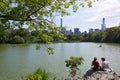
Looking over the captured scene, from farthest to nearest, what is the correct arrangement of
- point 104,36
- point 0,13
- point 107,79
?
point 104,36, point 107,79, point 0,13

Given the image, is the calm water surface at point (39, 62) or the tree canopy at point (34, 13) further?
the calm water surface at point (39, 62)

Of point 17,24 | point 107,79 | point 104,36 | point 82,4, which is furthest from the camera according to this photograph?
point 104,36

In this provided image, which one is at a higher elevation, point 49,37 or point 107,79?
point 49,37

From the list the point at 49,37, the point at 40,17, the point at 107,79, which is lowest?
the point at 107,79

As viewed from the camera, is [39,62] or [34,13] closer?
[34,13]

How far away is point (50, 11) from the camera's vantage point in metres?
11.1

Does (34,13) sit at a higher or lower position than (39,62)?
higher

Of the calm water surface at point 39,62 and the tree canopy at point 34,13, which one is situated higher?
the tree canopy at point 34,13

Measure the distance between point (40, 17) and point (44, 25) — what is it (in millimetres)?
322

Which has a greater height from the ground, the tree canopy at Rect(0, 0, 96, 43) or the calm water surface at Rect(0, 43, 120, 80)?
the tree canopy at Rect(0, 0, 96, 43)

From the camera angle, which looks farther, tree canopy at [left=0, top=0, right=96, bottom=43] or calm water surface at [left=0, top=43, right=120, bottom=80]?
calm water surface at [left=0, top=43, right=120, bottom=80]

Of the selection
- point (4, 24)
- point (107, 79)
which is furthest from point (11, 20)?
point (107, 79)

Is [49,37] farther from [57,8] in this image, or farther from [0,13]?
[0,13]

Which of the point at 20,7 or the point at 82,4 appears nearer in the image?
the point at 20,7
